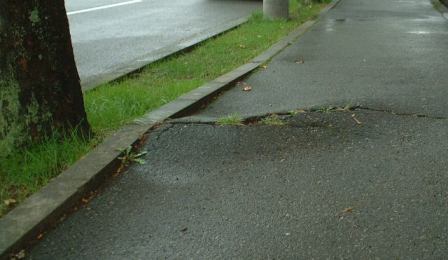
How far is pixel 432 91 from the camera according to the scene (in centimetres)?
539

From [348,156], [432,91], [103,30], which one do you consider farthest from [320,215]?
[103,30]

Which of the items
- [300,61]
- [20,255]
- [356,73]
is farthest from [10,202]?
[300,61]

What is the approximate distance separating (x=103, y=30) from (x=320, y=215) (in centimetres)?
856

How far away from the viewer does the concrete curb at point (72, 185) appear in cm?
262

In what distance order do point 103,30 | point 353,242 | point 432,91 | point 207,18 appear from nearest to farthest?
point 353,242 → point 432,91 → point 103,30 → point 207,18

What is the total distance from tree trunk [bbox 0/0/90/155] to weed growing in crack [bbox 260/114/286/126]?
1.56 m

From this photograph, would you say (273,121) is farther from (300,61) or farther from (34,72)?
(300,61)

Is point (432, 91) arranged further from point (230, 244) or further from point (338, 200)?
point (230, 244)

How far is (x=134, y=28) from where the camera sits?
10758 mm

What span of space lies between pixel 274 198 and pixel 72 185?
1.17 meters

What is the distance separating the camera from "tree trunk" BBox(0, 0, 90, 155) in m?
3.27

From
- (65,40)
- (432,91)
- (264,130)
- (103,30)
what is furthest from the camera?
(103,30)

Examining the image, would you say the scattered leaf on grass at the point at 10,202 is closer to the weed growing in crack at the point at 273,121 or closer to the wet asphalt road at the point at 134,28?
the weed growing in crack at the point at 273,121

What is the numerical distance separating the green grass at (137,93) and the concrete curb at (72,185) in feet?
0.36
